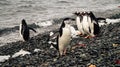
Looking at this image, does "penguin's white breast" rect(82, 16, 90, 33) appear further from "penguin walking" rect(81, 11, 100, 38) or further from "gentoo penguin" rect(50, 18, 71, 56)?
"gentoo penguin" rect(50, 18, 71, 56)

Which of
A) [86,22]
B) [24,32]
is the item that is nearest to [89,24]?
[86,22]

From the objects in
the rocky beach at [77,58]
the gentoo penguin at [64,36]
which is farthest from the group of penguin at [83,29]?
the rocky beach at [77,58]

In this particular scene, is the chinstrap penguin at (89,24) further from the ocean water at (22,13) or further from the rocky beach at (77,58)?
the ocean water at (22,13)

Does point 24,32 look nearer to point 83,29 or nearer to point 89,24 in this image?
point 83,29

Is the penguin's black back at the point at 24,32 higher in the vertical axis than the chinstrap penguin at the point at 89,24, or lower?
lower

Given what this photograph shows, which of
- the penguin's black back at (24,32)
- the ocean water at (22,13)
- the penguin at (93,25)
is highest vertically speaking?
the penguin at (93,25)

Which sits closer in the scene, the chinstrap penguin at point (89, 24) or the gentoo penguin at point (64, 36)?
the gentoo penguin at point (64, 36)

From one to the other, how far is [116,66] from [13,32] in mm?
13910

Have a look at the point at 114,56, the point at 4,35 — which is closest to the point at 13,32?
the point at 4,35

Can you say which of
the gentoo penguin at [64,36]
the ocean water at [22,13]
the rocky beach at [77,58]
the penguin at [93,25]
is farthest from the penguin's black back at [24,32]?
the gentoo penguin at [64,36]

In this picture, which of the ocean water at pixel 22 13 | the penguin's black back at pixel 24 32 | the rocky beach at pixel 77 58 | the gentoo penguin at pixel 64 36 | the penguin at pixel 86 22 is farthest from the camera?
the ocean water at pixel 22 13

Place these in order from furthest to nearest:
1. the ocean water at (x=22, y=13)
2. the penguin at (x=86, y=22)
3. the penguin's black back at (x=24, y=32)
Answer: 1. the ocean water at (x=22, y=13)
2. the penguin's black back at (x=24, y=32)
3. the penguin at (x=86, y=22)

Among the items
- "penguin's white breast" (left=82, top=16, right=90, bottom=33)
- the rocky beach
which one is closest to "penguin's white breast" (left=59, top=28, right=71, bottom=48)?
the rocky beach

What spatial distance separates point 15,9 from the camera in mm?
31672
